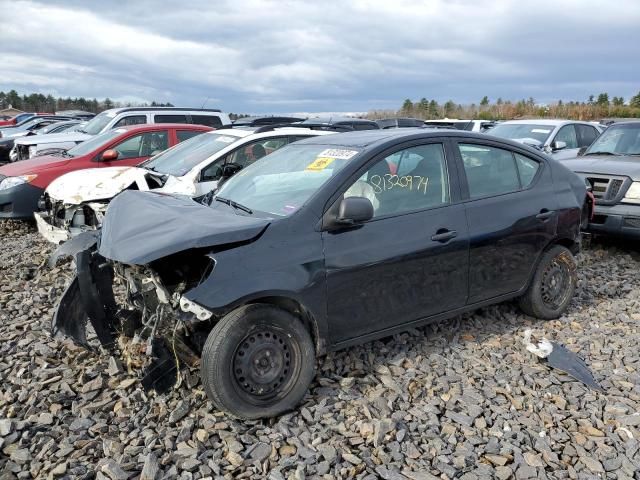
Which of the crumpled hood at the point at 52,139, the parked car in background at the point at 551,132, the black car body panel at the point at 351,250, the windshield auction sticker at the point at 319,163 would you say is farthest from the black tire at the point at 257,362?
the crumpled hood at the point at 52,139

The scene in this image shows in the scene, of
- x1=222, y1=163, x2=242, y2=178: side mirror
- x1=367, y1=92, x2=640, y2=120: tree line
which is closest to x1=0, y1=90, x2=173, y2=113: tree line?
x1=367, y1=92, x2=640, y2=120: tree line

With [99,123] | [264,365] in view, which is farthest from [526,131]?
[99,123]

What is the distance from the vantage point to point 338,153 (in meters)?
4.04

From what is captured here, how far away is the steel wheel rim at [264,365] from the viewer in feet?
10.6

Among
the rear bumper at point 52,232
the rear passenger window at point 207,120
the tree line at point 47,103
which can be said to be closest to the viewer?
the rear bumper at point 52,232

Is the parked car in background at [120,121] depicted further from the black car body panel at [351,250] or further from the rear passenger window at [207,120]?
the black car body panel at [351,250]

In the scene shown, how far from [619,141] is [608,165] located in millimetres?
1162

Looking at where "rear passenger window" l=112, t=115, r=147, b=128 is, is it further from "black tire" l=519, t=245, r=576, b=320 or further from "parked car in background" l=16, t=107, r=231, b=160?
"black tire" l=519, t=245, r=576, b=320

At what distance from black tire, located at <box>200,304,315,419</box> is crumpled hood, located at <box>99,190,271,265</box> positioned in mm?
472

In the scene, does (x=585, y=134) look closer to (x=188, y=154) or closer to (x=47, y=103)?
(x=188, y=154)

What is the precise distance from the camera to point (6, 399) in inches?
140

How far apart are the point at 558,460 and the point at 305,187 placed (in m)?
2.32

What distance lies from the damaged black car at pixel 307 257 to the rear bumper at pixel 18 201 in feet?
15.0

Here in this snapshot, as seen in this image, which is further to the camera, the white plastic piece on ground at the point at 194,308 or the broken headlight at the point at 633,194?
the broken headlight at the point at 633,194
